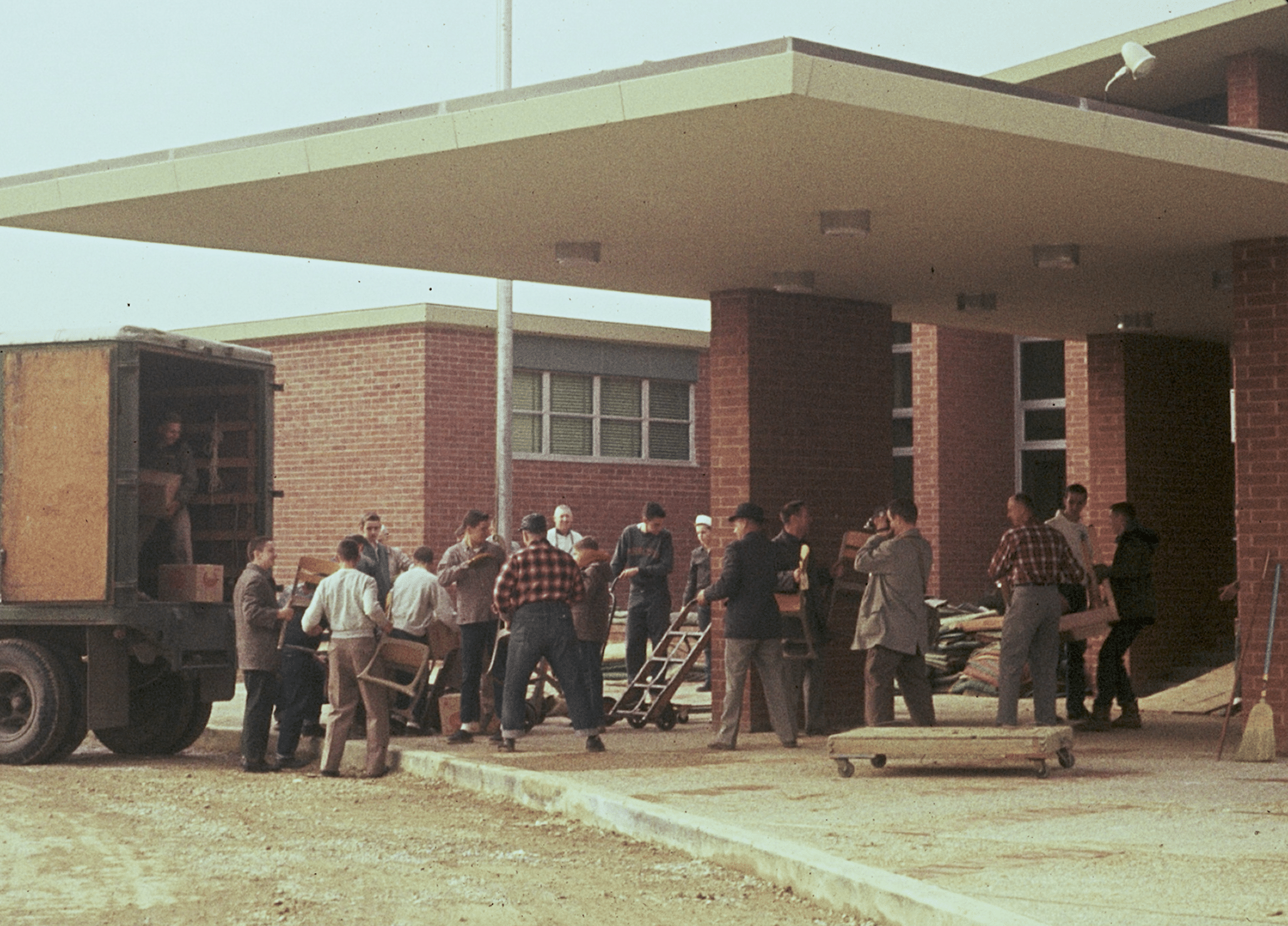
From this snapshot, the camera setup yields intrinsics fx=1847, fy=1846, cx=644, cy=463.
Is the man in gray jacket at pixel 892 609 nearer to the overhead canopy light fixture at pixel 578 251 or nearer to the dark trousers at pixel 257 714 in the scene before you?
the overhead canopy light fixture at pixel 578 251

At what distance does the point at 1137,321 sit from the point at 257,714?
29.6ft

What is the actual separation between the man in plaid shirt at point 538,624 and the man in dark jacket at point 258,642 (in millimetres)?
1660

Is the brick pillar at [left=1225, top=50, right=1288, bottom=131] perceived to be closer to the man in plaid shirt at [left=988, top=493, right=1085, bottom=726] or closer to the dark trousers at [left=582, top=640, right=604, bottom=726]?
the man in plaid shirt at [left=988, top=493, right=1085, bottom=726]

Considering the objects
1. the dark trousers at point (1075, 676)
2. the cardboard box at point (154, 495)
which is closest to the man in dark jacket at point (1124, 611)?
the dark trousers at point (1075, 676)

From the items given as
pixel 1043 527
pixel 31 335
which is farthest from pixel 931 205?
pixel 31 335

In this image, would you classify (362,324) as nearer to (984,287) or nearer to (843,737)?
(984,287)

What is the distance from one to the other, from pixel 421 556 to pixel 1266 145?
24.2 ft

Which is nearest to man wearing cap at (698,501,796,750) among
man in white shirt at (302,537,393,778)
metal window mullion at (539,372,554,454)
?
man in white shirt at (302,537,393,778)

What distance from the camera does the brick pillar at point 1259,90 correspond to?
19766 mm

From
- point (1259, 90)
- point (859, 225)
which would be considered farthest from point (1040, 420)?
point (859, 225)

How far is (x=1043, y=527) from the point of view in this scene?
1360 cm

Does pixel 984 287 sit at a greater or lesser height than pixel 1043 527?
greater

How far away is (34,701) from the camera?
13.8 m

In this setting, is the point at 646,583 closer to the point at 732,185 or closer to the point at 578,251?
the point at 578,251
